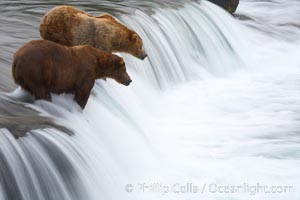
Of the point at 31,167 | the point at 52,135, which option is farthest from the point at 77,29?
the point at 31,167

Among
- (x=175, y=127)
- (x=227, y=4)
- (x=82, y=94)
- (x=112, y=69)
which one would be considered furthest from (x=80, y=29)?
(x=227, y=4)

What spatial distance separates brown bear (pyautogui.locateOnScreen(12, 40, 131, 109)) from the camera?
5246 millimetres

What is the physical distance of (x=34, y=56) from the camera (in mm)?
5238

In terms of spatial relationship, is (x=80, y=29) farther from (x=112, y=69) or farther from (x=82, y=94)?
(x=82, y=94)

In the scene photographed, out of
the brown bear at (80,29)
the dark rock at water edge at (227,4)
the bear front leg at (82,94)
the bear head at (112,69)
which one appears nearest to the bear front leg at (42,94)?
the bear front leg at (82,94)

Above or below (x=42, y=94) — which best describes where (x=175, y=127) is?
below

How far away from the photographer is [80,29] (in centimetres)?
676

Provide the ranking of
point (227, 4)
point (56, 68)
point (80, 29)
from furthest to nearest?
point (227, 4)
point (80, 29)
point (56, 68)

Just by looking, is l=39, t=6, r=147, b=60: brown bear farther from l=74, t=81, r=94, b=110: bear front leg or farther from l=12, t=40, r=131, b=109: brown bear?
l=74, t=81, r=94, b=110: bear front leg

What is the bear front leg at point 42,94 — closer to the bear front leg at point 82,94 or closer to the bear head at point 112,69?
the bear front leg at point 82,94

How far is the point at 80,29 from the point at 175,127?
6.87 ft

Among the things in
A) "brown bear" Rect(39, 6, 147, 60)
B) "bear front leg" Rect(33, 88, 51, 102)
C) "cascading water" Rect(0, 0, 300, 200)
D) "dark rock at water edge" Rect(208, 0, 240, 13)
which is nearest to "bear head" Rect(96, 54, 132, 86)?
"cascading water" Rect(0, 0, 300, 200)

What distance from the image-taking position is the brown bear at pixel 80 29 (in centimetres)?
661

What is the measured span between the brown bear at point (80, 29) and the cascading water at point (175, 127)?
0.49 m
